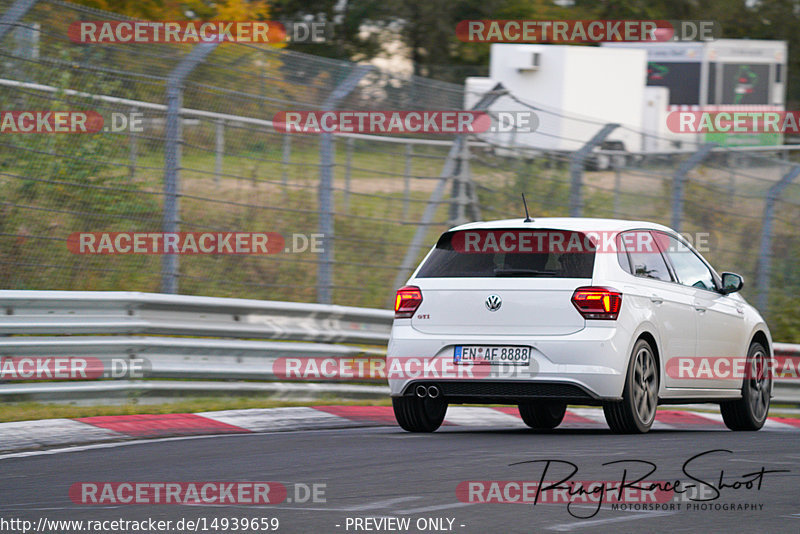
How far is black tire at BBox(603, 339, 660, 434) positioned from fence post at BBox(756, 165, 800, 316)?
7.23m

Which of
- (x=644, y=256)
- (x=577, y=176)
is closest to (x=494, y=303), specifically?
(x=644, y=256)

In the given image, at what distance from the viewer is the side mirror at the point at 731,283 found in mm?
11492

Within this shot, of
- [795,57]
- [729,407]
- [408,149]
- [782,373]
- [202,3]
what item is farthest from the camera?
[795,57]

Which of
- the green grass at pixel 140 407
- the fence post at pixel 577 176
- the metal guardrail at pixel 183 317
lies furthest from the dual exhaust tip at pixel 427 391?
the fence post at pixel 577 176

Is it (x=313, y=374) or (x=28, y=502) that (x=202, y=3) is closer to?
(x=313, y=374)

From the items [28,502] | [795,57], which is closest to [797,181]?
[28,502]

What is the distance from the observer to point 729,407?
11984mm

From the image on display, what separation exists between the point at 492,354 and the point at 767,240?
8416 mm

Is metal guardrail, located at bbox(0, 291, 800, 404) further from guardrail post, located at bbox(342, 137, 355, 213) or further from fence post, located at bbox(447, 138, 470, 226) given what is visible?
fence post, located at bbox(447, 138, 470, 226)

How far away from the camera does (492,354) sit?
32.4 feet

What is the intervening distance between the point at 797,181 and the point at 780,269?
1.09 m

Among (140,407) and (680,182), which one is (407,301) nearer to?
(140,407)

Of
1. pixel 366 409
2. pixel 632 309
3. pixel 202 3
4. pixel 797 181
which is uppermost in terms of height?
pixel 202 3

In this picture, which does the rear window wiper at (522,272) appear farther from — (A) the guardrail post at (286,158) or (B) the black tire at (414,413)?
(A) the guardrail post at (286,158)
